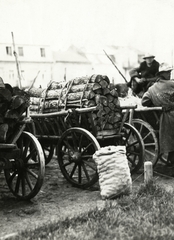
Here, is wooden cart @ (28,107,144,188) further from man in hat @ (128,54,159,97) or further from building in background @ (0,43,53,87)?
building in background @ (0,43,53,87)

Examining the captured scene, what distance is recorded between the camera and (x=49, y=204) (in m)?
5.16

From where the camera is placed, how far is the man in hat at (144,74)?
891 cm

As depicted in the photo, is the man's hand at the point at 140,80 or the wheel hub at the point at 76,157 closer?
the wheel hub at the point at 76,157

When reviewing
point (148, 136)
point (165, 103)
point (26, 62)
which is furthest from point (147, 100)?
point (26, 62)

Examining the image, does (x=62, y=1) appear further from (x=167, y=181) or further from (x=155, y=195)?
(x=155, y=195)

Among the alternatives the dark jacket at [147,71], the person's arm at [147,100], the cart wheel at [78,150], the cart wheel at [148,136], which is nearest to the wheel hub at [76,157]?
the cart wheel at [78,150]

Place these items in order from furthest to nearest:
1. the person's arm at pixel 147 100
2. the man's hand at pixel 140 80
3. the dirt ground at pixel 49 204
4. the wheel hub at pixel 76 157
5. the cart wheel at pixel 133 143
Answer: the man's hand at pixel 140 80 → the person's arm at pixel 147 100 → the cart wheel at pixel 133 143 → the wheel hub at pixel 76 157 → the dirt ground at pixel 49 204

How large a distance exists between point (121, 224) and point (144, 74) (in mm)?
5617

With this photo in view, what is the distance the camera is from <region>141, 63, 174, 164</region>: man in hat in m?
6.69

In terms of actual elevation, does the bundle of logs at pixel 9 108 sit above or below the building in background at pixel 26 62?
above

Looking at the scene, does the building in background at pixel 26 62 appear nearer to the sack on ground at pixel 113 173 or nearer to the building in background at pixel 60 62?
the building in background at pixel 60 62

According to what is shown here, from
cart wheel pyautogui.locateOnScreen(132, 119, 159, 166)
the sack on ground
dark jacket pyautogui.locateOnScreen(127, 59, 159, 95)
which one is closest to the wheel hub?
the sack on ground

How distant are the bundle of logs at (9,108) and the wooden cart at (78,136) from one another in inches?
38.7

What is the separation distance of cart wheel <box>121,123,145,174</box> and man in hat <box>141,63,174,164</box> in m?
0.48
